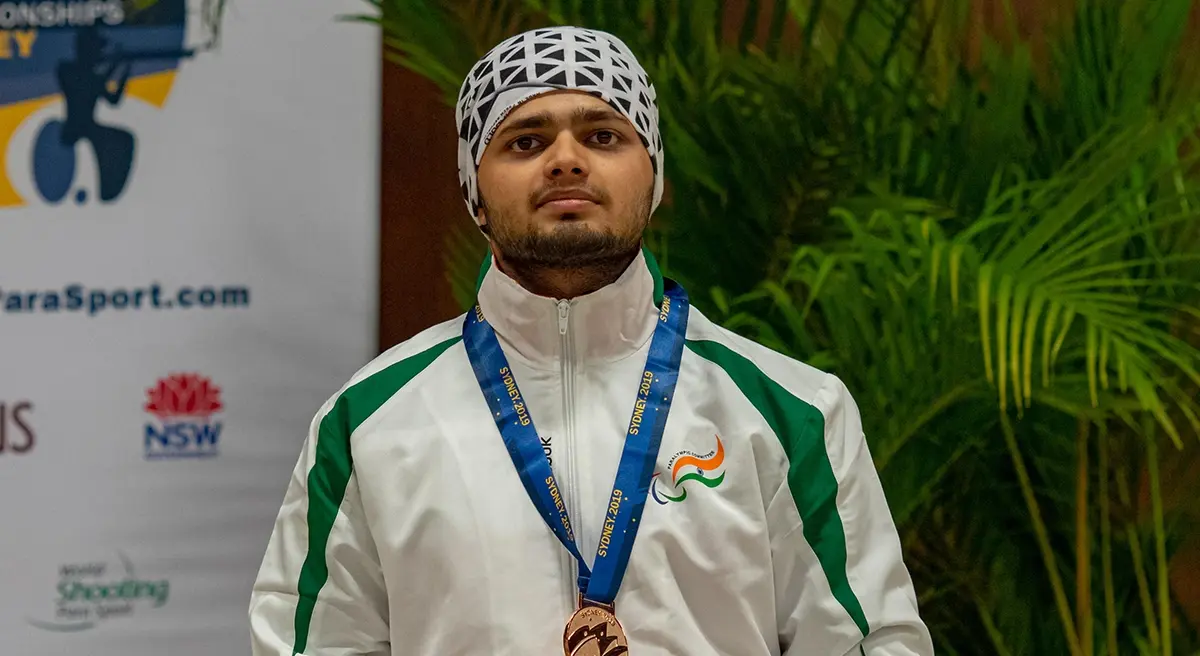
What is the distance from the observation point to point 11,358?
2.24 metres

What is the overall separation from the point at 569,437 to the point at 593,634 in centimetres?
23

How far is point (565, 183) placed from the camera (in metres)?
1.29

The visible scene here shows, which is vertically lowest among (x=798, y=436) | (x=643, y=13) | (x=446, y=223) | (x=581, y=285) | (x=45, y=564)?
(x=45, y=564)

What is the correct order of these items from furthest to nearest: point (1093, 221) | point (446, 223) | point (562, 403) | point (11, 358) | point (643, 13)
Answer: point (446, 223), point (11, 358), point (643, 13), point (1093, 221), point (562, 403)

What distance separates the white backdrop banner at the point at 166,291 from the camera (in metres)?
2.23

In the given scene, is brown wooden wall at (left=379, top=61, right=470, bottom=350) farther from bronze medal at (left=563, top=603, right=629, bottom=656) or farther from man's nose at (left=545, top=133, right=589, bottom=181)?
bronze medal at (left=563, top=603, right=629, bottom=656)

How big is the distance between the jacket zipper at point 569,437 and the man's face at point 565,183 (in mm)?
75

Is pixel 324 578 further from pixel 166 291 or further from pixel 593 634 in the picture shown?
pixel 166 291

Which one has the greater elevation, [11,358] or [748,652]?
[11,358]

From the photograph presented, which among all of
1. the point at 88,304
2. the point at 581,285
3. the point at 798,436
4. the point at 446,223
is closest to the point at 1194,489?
the point at 798,436

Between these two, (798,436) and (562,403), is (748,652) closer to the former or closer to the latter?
(798,436)

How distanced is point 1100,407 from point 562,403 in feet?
2.71

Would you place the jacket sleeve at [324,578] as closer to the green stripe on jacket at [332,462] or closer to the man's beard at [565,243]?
the green stripe on jacket at [332,462]

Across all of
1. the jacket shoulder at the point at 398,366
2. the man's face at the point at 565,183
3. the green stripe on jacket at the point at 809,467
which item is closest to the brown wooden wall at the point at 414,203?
the jacket shoulder at the point at 398,366
